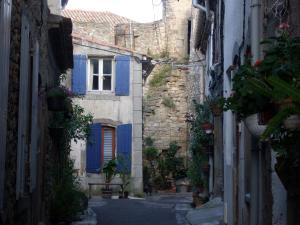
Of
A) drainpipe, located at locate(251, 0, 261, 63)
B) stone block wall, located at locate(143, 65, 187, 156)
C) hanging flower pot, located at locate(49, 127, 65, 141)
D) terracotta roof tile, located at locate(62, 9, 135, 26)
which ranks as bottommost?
hanging flower pot, located at locate(49, 127, 65, 141)

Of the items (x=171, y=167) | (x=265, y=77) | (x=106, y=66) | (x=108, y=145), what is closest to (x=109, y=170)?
(x=108, y=145)

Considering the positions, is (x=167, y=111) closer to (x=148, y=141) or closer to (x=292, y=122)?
(x=148, y=141)

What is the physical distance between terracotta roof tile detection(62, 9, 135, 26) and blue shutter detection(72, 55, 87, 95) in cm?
672

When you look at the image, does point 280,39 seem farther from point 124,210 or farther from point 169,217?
point 124,210

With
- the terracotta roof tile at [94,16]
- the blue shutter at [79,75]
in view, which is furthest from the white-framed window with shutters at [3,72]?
the terracotta roof tile at [94,16]

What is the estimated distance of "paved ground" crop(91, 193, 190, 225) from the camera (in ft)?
45.2

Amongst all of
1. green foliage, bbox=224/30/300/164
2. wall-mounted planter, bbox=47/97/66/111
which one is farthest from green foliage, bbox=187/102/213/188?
green foliage, bbox=224/30/300/164

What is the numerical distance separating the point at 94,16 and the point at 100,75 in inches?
346

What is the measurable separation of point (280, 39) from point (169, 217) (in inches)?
424

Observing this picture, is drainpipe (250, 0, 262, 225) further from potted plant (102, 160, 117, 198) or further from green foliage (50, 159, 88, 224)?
potted plant (102, 160, 117, 198)

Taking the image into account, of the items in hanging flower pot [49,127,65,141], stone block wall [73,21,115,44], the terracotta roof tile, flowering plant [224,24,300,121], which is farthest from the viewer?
the terracotta roof tile

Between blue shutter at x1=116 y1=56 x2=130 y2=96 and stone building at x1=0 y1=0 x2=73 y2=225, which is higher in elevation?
blue shutter at x1=116 y1=56 x2=130 y2=96

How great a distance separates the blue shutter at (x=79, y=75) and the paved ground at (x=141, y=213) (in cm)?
526

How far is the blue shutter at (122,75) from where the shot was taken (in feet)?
75.6
